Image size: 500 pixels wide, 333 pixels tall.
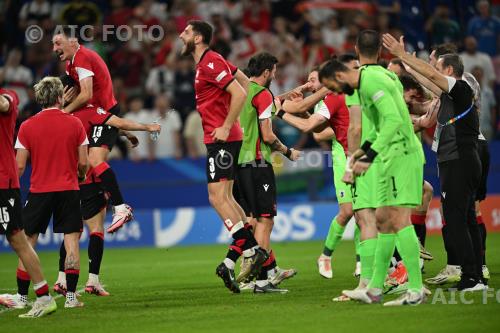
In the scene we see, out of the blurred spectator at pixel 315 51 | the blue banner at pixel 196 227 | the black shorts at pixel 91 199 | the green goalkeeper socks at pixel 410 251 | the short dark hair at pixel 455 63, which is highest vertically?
the blurred spectator at pixel 315 51

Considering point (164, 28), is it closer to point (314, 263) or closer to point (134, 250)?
point (134, 250)

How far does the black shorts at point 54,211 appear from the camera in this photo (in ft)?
36.4

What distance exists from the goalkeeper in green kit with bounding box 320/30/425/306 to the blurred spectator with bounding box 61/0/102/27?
47.0 ft

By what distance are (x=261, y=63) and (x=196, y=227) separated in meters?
9.51

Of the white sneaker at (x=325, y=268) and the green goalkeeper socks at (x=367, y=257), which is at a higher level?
the green goalkeeper socks at (x=367, y=257)

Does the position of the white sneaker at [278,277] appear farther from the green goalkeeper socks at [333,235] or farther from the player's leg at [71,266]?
the player's leg at [71,266]

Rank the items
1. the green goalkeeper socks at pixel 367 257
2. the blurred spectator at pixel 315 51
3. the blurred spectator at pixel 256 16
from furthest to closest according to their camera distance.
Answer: the blurred spectator at pixel 256 16 < the blurred spectator at pixel 315 51 < the green goalkeeper socks at pixel 367 257

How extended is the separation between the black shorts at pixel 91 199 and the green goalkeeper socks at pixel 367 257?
13.2 feet

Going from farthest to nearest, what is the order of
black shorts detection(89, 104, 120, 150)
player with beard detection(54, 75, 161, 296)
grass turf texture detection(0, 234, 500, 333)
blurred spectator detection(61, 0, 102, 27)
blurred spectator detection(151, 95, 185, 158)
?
blurred spectator detection(61, 0, 102, 27) < blurred spectator detection(151, 95, 185, 158) < black shorts detection(89, 104, 120, 150) < player with beard detection(54, 75, 161, 296) < grass turf texture detection(0, 234, 500, 333)

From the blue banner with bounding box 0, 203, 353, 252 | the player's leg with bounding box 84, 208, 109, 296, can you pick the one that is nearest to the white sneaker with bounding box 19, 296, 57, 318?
the player's leg with bounding box 84, 208, 109, 296

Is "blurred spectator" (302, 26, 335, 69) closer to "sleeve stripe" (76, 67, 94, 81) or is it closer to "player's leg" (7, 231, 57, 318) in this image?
"sleeve stripe" (76, 67, 94, 81)

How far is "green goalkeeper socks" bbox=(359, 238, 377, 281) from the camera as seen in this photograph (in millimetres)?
10547

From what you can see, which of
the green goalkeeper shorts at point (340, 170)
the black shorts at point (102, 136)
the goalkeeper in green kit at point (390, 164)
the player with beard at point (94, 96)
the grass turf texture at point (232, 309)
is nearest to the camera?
the grass turf texture at point (232, 309)

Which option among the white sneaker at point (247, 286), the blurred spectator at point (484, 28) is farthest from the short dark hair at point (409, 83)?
the blurred spectator at point (484, 28)
